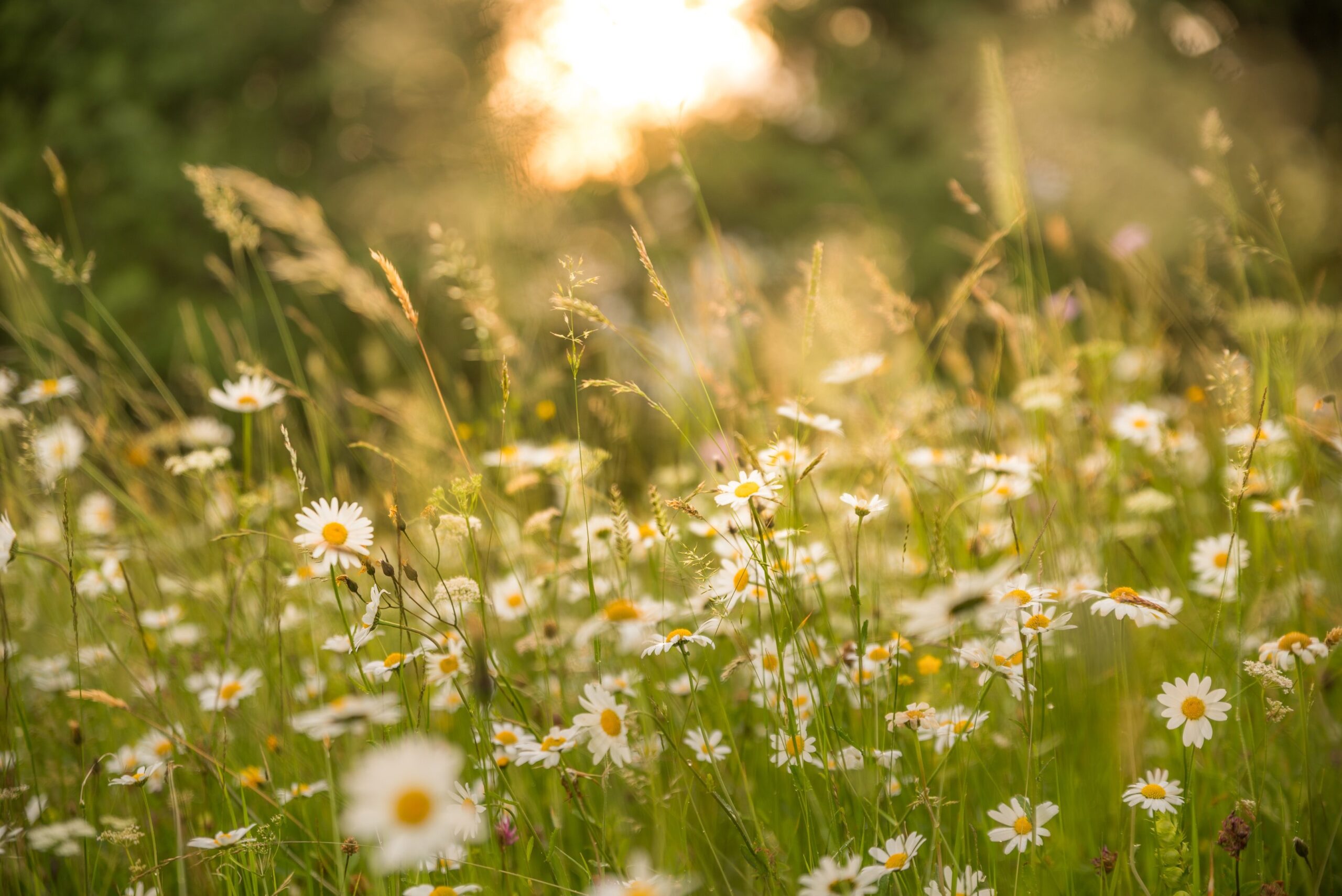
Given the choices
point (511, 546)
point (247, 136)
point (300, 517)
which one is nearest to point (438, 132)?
point (247, 136)

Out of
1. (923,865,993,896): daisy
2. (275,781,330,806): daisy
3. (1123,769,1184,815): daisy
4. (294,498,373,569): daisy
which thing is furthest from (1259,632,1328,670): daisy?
(275,781,330,806): daisy

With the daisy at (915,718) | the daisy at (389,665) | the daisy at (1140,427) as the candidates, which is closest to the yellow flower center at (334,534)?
the daisy at (389,665)

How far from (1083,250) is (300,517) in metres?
8.71

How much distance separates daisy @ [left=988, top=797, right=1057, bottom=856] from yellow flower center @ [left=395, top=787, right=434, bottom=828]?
2.08ft

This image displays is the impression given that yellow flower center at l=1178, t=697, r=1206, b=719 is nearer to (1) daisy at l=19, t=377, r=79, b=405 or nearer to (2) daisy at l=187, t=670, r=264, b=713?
(2) daisy at l=187, t=670, r=264, b=713

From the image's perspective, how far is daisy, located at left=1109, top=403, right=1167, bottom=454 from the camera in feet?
5.36

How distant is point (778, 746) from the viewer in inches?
38.4

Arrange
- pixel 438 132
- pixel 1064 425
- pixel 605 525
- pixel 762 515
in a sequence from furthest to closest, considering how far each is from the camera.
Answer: pixel 438 132
pixel 1064 425
pixel 605 525
pixel 762 515

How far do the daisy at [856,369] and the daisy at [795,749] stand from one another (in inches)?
26.6

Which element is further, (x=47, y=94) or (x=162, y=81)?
(x=162, y=81)

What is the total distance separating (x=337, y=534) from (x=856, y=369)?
→ 0.97 meters

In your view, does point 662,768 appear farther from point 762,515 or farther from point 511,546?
point 511,546

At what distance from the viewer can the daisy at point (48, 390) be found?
4.72ft

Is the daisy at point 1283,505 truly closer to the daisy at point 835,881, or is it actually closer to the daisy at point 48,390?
the daisy at point 835,881
